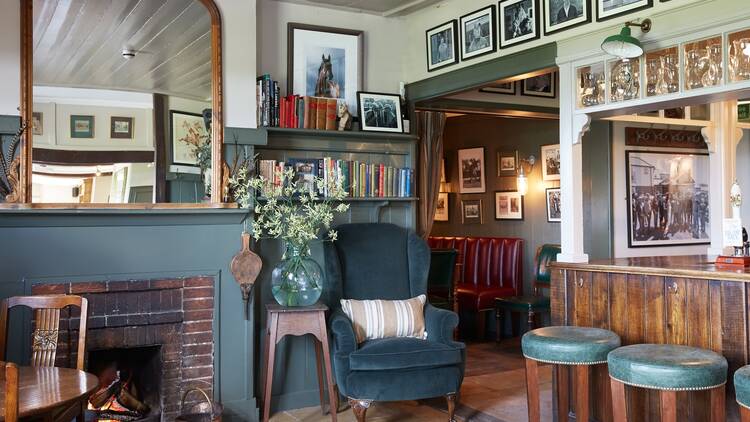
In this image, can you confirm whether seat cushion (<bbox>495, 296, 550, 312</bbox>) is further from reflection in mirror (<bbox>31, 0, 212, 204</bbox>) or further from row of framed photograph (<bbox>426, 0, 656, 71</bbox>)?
reflection in mirror (<bbox>31, 0, 212, 204</bbox>)

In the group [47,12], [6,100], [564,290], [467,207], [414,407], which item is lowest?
[414,407]

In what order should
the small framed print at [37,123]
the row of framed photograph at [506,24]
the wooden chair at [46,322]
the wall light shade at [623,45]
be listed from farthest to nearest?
the small framed print at [37,123]
the row of framed photograph at [506,24]
the wall light shade at [623,45]
the wooden chair at [46,322]

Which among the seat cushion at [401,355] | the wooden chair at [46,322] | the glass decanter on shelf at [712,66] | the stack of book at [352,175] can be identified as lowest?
the seat cushion at [401,355]

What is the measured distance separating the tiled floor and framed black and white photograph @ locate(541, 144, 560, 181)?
7.35ft

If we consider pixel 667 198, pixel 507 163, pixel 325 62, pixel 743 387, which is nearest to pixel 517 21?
pixel 325 62

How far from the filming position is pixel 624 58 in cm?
364

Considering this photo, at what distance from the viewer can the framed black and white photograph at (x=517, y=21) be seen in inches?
167

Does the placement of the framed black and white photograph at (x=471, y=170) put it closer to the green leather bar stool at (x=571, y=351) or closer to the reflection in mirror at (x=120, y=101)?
the reflection in mirror at (x=120, y=101)

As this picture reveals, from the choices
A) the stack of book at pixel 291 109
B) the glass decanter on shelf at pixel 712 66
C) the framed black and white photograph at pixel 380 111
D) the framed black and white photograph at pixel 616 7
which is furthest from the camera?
the framed black and white photograph at pixel 380 111

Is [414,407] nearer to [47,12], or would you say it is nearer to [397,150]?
[397,150]

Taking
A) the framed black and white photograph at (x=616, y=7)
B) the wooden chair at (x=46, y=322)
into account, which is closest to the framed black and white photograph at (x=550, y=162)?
the framed black and white photograph at (x=616, y=7)

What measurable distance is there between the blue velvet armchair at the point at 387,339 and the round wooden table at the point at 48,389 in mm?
1721

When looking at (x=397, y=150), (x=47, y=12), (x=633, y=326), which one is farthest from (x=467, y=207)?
(x=47, y=12)

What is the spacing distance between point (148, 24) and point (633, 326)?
3.44 metres
